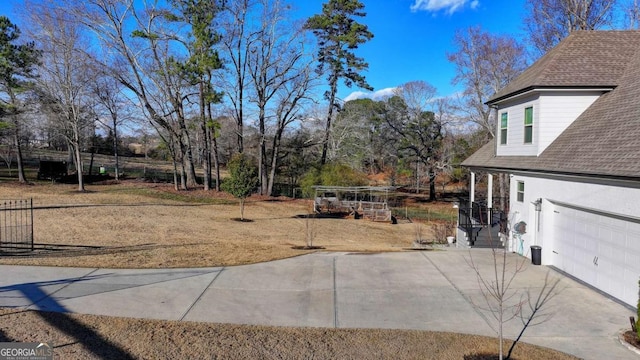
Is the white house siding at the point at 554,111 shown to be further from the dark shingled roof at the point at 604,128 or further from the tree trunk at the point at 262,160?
the tree trunk at the point at 262,160

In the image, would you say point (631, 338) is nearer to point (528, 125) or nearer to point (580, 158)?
point (580, 158)

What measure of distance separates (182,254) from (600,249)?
10316mm

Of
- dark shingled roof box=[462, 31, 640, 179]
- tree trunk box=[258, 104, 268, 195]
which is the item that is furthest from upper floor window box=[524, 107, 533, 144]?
tree trunk box=[258, 104, 268, 195]

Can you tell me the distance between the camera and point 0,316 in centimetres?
684

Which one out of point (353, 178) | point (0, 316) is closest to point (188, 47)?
point (353, 178)

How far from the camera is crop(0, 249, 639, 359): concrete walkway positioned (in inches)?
284

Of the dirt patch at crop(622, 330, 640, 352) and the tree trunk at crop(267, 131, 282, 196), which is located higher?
the tree trunk at crop(267, 131, 282, 196)

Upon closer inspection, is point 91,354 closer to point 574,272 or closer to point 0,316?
point 0,316

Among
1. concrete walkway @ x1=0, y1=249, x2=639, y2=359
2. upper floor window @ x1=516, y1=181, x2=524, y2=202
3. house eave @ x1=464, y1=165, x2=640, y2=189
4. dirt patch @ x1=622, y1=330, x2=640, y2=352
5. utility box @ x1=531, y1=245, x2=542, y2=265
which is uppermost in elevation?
house eave @ x1=464, y1=165, x2=640, y2=189

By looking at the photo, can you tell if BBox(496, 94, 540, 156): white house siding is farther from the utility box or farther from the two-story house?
the utility box

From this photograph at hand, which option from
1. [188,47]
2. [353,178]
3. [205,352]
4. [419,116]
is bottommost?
[205,352]

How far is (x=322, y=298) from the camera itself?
855 centimetres

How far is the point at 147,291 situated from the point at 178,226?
994 centimetres

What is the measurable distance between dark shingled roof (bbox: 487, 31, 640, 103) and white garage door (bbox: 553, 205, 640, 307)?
3.78m
